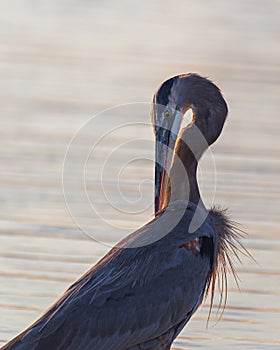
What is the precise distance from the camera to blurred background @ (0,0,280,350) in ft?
32.8

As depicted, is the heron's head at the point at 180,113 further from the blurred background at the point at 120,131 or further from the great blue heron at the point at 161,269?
the blurred background at the point at 120,131

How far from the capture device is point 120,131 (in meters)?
13.4

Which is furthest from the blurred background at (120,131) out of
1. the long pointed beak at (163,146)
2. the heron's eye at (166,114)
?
the heron's eye at (166,114)

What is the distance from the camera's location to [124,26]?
727 inches

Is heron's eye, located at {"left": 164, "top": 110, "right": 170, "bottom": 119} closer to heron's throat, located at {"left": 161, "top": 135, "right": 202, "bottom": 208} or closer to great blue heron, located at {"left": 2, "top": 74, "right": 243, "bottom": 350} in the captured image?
great blue heron, located at {"left": 2, "top": 74, "right": 243, "bottom": 350}

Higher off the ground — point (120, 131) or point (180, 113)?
point (120, 131)

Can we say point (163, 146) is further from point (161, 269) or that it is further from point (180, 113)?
point (161, 269)

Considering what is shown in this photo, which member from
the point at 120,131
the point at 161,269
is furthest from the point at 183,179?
the point at 120,131

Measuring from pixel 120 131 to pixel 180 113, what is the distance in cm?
444

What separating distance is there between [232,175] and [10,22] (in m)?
6.48

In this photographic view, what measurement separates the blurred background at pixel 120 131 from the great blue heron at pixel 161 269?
105cm

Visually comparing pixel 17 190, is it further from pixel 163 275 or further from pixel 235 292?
pixel 163 275

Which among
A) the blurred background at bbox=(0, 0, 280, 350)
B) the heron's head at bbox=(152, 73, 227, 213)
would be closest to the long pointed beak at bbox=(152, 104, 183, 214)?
the heron's head at bbox=(152, 73, 227, 213)

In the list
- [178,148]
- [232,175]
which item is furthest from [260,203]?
[178,148]
